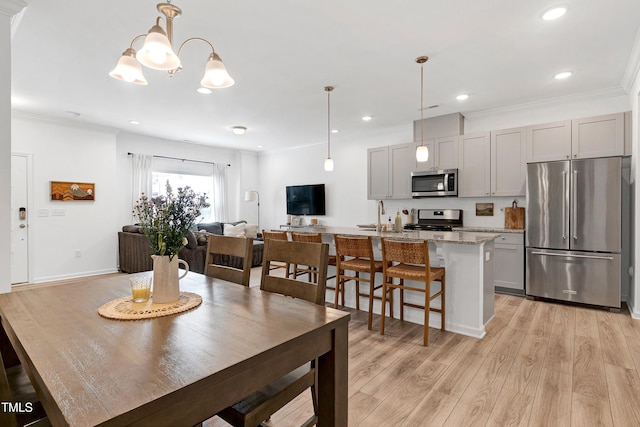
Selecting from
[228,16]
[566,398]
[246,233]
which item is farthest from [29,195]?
[566,398]

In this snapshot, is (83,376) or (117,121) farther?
(117,121)

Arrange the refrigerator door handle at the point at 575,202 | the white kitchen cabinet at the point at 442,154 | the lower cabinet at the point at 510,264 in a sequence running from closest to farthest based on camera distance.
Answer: the refrigerator door handle at the point at 575,202 → the lower cabinet at the point at 510,264 → the white kitchen cabinet at the point at 442,154

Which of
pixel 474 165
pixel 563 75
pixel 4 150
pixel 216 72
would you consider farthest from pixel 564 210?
pixel 4 150

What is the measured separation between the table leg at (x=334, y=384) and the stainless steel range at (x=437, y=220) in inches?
165

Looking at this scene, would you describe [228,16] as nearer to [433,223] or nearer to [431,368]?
[431,368]

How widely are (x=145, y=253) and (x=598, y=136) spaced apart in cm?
661

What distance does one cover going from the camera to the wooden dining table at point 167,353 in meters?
0.76

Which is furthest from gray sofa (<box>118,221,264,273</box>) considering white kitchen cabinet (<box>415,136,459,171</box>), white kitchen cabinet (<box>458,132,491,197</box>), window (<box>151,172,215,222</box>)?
white kitchen cabinet (<box>458,132,491,197</box>)

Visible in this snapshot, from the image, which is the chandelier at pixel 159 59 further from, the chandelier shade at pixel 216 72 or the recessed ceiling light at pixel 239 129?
the recessed ceiling light at pixel 239 129

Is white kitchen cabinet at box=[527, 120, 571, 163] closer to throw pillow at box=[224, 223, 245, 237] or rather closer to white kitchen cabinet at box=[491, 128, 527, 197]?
white kitchen cabinet at box=[491, 128, 527, 197]

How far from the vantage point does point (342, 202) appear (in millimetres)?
6844

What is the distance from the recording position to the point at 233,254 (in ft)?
6.52

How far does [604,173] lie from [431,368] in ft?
10.4

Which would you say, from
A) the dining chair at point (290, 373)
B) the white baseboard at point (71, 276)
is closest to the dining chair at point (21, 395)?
the dining chair at point (290, 373)
